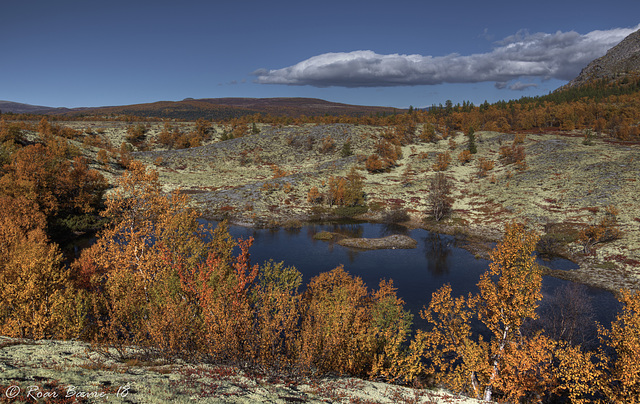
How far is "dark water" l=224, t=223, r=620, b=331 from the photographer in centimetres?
4741

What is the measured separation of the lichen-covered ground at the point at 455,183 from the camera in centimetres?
7075

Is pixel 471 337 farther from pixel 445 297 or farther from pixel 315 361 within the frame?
pixel 315 361

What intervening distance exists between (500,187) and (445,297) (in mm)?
89687

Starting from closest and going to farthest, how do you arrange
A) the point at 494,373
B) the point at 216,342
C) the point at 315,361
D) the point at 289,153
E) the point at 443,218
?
the point at 216,342 < the point at 315,361 < the point at 494,373 < the point at 443,218 < the point at 289,153

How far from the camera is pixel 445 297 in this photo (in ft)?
88.7

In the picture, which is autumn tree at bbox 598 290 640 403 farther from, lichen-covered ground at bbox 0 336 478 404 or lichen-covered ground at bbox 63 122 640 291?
lichen-covered ground at bbox 63 122 640 291

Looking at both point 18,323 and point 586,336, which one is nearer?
point 18,323

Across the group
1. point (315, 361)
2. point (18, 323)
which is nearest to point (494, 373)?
point (315, 361)

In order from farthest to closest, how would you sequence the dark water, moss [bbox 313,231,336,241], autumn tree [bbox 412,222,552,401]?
1. moss [bbox 313,231,336,241]
2. the dark water
3. autumn tree [bbox 412,222,552,401]

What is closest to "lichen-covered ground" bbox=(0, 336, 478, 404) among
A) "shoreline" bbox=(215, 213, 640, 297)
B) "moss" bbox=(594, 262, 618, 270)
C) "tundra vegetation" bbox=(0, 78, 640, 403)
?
"tundra vegetation" bbox=(0, 78, 640, 403)

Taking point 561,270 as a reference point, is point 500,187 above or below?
above

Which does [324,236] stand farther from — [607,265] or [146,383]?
[146,383]

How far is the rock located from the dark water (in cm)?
188

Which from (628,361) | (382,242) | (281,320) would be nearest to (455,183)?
(382,242)
